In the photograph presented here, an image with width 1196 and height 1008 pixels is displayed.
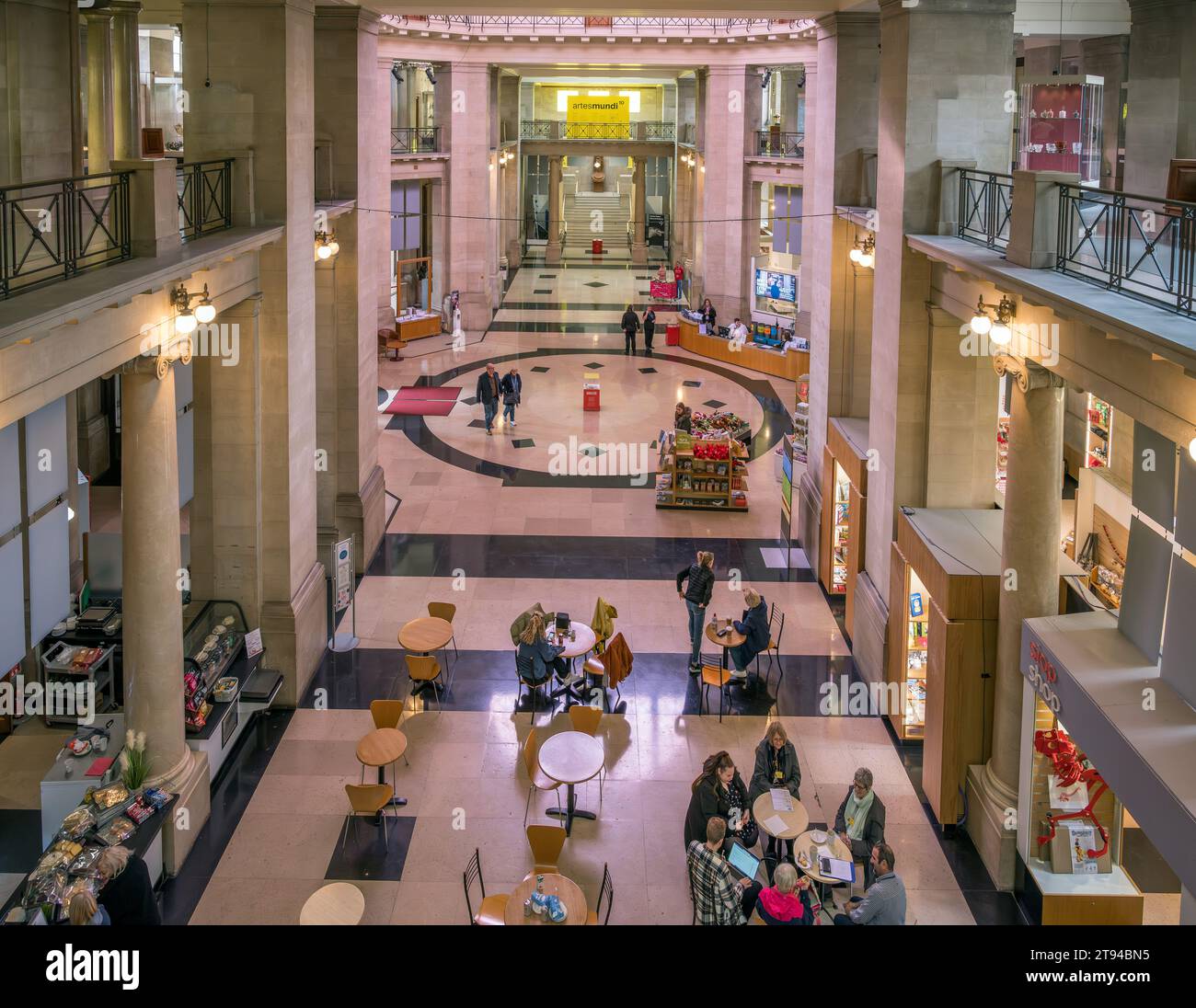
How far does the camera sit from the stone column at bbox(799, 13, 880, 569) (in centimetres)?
1514

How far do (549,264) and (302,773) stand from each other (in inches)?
1607

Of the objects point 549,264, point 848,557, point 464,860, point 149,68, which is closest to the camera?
point 464,860

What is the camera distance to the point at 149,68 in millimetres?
31391

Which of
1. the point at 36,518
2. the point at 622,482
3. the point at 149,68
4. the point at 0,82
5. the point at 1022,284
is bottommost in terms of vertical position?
the point at 622,482

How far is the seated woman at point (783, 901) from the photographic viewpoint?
7434 millimetres

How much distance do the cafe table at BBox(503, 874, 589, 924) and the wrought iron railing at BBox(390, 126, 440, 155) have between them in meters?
27.2

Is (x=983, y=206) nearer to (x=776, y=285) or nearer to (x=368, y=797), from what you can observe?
(x=368, y=797)

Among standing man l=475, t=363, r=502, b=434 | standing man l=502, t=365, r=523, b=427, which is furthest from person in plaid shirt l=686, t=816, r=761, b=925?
standing man l=502, t=365, r=523, b=427

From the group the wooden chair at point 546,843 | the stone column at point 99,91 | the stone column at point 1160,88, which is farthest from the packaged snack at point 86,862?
the stone column at point 99,91

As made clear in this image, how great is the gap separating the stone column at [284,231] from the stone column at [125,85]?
7361 millimetres

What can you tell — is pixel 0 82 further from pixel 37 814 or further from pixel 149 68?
pixel 149 68

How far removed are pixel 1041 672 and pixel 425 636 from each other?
6.39m

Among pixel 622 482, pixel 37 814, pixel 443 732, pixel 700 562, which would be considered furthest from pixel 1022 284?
pixel 622 482

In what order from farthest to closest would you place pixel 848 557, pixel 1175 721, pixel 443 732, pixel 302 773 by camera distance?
pixel 848 557 → pixel 443 732 → pixel 302 773 → pixel 1175 721
